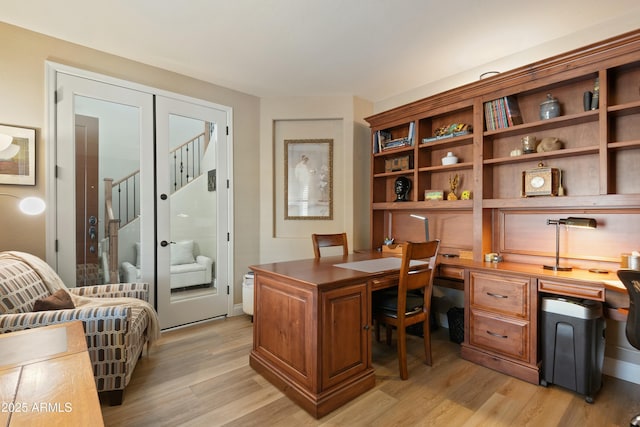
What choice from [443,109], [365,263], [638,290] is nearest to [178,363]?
[365,263]

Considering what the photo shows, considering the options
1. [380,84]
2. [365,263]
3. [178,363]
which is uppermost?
[380,84]

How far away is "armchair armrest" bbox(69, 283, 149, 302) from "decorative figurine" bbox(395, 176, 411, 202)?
2.73 meters

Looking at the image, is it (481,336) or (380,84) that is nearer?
(481,336)

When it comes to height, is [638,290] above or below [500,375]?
above

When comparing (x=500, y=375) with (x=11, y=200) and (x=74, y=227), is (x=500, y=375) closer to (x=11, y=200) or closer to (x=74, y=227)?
(x=74, y=227)

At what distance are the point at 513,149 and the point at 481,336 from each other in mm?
1697

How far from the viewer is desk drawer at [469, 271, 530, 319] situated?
2.24 m

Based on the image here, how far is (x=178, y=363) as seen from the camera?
2502mm

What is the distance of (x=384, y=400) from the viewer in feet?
6.54

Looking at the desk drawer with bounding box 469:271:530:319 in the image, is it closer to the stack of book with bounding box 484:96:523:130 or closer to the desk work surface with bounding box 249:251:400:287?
the desk work surface with bounding box 249:251:400:287

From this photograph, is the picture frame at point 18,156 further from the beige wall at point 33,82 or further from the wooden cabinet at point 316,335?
the wooden cabinet at point 316,335

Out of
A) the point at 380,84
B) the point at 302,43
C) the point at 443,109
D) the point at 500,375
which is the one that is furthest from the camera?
the point at 380,84

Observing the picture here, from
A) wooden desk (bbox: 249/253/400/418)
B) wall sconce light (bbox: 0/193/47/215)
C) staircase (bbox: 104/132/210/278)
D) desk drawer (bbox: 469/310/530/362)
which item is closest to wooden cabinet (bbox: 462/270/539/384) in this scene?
desk drawer (bbox: 469/310/530/362)

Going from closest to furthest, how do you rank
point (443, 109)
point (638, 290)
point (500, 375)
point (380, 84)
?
point (638, 290)
point (500, 375)
point (443, 109)
point (380, 84)
